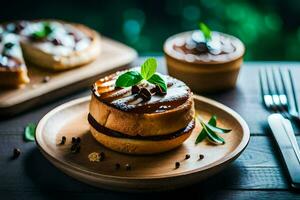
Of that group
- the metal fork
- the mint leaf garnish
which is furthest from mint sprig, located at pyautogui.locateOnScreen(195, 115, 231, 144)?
the mint leaf garnish

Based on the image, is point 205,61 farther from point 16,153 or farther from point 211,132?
point 16,153

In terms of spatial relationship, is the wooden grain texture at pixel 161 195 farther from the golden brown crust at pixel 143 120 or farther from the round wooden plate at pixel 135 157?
Result: the golden brown crust at pixel 143 120

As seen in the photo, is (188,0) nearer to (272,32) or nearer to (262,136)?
(272,32)

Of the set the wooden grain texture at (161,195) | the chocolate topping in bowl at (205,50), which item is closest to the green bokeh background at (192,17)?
the chocolate topping in bowl at (205,50)

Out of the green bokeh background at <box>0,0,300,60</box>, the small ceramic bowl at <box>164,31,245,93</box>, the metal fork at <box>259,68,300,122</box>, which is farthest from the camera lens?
the green bokeh background at <box>0,0,300,60</box>

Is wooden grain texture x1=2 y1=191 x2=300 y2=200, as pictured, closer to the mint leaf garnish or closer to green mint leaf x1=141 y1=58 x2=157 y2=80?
green mint leaf x1=141 y1=58 x2=157 y2=80

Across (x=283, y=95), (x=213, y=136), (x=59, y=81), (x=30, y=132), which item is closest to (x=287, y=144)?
(x=213, y=136)
